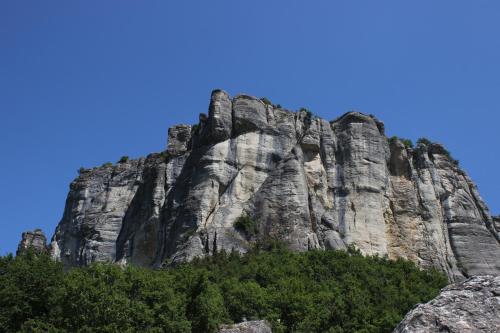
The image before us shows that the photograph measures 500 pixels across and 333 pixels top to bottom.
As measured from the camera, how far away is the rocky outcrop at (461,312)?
7.18 meters

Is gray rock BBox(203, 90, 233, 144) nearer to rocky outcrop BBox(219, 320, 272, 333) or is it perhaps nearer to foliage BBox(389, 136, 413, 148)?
foliage BBox(389, 136, 413, 148)

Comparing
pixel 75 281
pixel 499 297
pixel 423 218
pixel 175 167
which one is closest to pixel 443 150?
pixel 423 218

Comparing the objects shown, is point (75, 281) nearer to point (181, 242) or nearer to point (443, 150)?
point (181, 242)

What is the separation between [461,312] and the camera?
7.35m

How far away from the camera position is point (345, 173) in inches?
2437

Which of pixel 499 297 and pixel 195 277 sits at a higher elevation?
pixel 195 277

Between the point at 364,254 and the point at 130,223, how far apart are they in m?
22.4

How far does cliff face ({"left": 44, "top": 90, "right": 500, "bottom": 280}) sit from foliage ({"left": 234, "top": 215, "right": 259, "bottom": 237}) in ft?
1.39

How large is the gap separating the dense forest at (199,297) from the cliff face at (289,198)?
8196 mm

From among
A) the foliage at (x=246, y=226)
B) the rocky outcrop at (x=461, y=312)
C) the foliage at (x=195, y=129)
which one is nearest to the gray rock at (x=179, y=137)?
the foliage at (x=195, y=129)

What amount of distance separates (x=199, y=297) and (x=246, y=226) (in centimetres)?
2372

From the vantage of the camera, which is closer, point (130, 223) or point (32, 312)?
point (32, 312)

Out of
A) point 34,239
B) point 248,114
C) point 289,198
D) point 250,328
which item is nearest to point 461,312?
point 250,328

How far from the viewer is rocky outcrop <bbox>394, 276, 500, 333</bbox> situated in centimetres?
718
